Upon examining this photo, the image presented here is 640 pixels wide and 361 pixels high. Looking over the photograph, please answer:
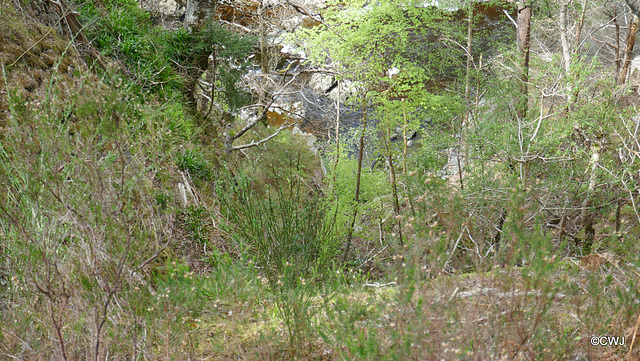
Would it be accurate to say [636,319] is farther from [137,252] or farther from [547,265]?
[137,252]

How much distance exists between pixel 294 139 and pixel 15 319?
7.30m

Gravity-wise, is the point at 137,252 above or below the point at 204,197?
above

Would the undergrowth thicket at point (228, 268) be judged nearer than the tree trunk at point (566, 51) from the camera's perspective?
Yes

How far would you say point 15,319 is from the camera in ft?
6.15

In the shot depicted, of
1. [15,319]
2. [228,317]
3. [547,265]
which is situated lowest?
[228,317]

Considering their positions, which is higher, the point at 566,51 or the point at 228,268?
the point at 566,51

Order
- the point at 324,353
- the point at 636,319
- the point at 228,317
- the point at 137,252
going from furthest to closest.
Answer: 1. the point at 228,317
2. the point at 324,353
3. the point at 137,252
4. the point at 636,319

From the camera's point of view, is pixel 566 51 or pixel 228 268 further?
pixel 566 51

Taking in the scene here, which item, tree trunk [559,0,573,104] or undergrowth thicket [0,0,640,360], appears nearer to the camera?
undergrowth thicket [0,0,640,360]

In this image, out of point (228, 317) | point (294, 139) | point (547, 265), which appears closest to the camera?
point (547, 265)

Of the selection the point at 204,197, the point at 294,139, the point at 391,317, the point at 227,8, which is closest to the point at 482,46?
the point at 294,139

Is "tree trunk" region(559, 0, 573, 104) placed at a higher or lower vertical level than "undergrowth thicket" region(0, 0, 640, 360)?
higher

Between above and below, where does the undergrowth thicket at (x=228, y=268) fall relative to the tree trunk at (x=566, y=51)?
below

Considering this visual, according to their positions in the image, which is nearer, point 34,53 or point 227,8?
point 34,53
